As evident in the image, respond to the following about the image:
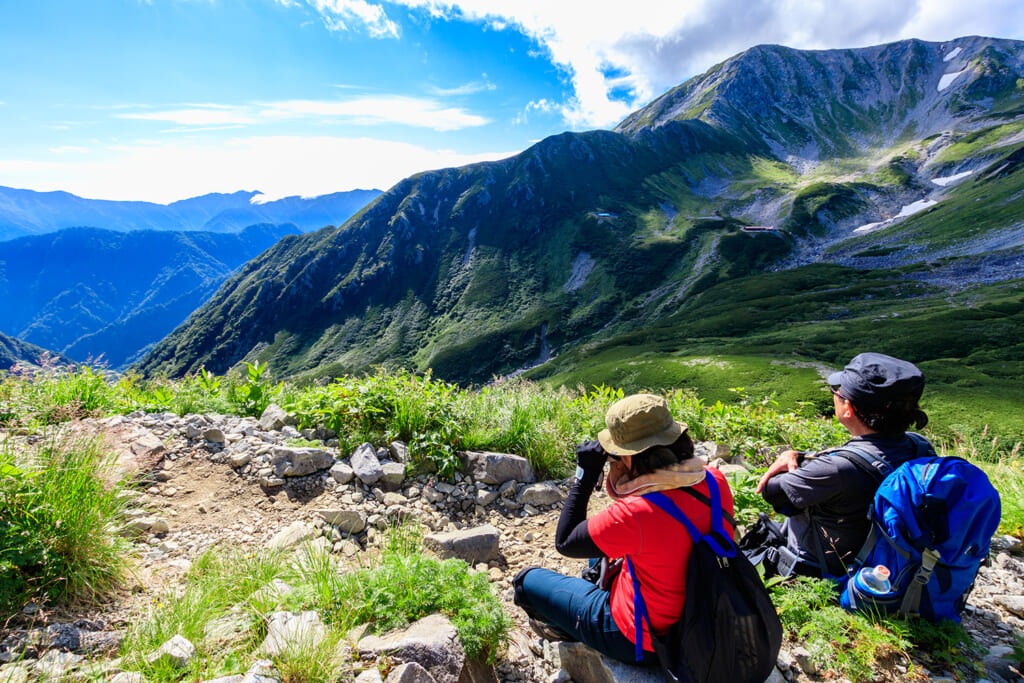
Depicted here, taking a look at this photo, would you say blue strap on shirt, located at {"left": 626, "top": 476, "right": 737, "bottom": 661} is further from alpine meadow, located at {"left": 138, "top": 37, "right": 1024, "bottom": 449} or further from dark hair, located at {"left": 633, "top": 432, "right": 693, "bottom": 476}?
alpine meadow, located at {"left": 138, "top": 37, "right": 1024, "bottom": 449}

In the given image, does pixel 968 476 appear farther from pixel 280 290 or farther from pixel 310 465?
pixel 280 290

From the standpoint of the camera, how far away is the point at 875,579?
293cm

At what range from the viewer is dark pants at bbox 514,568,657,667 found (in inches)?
109

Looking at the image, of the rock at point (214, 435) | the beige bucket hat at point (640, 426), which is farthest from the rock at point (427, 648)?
the rock at point (214, 435)

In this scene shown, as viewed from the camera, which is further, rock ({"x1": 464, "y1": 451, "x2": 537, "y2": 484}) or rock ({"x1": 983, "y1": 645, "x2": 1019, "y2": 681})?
rock ({"x1": 464, "y1": 451, "x2": 537, "y2": 484})

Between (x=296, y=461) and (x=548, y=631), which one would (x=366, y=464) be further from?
(x=548, y=631)

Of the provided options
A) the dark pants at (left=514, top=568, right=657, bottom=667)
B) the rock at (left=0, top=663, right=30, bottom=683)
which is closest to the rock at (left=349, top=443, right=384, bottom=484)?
the dark pants at (left=514, top=568, right=657, bottom=667)

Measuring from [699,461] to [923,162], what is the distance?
240 metres

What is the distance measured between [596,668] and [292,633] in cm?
204

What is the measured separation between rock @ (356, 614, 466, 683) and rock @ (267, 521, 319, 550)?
169cm

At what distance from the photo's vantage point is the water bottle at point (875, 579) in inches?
114

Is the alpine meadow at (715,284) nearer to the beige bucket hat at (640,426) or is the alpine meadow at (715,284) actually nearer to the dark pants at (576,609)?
the dark pants at (576,609)

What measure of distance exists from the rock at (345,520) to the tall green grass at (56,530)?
1.62m

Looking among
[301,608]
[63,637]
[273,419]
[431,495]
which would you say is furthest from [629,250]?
[63,637]
